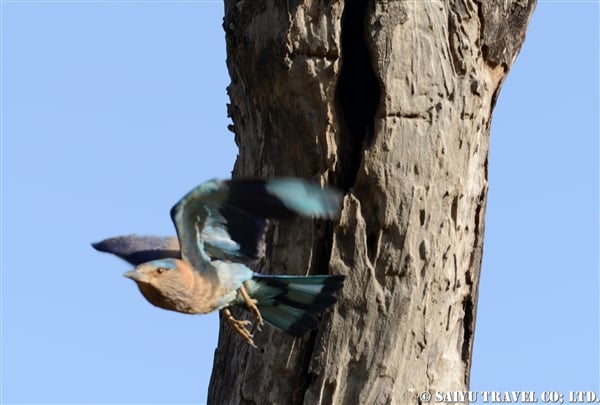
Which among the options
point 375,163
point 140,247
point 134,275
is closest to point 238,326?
point 140,247

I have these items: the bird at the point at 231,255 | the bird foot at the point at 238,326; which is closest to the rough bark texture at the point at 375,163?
the bird at the point at 231,255

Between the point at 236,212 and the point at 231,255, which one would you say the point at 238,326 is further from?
the point at 236,212

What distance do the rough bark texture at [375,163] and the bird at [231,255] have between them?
19 cm

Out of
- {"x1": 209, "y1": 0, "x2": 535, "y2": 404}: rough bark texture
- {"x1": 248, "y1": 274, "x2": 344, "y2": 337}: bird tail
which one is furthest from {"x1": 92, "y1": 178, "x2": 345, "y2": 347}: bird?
{"x1": 209, "y1": 0, "x2": 535, "y2": 404}: rough bark texture

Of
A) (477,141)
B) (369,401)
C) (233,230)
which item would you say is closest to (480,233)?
(477,141)

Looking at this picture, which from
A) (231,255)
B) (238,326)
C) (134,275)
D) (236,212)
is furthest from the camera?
(238,326)

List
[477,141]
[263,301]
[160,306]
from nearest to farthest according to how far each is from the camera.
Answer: [160,306]
[263,301]
[477,141]

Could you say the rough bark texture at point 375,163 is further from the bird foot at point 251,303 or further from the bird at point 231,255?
the bird foot at point 251,303

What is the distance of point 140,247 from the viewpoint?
5.95 metres

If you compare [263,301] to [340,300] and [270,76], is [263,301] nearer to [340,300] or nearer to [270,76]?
[340,300]

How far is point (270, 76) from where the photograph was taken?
6.08m

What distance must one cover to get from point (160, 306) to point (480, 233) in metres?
1.56

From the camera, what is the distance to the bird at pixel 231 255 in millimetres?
5285

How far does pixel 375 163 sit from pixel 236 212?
768 mm
